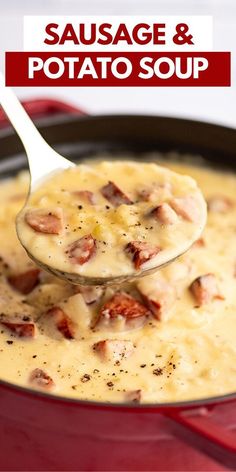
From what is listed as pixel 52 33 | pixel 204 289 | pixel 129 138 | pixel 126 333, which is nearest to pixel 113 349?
pixel 126 333

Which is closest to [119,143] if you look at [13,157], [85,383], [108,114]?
[108,114]

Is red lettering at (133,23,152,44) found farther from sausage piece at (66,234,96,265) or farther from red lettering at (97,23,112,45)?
sausage piece at (66,234,96,265)

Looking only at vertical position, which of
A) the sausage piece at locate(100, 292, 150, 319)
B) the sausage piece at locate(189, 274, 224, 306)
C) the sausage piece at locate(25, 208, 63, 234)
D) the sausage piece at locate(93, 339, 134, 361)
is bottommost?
the sausage piece at locate(93, 339, 134, 361)

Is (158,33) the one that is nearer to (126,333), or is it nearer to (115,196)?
(115,196)

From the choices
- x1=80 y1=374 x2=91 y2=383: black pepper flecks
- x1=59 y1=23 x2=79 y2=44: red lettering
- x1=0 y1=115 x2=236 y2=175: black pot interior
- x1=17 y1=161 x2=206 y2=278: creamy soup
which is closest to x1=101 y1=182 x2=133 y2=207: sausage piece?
x1=17 y1=161 x2=206 y2=278: creamy soup

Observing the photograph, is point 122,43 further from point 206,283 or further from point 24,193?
point 206,283

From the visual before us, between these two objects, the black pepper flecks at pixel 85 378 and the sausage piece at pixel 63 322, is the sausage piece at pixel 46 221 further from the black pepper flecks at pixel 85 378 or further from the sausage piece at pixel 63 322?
the black pepper flecks at pixel 85 378
